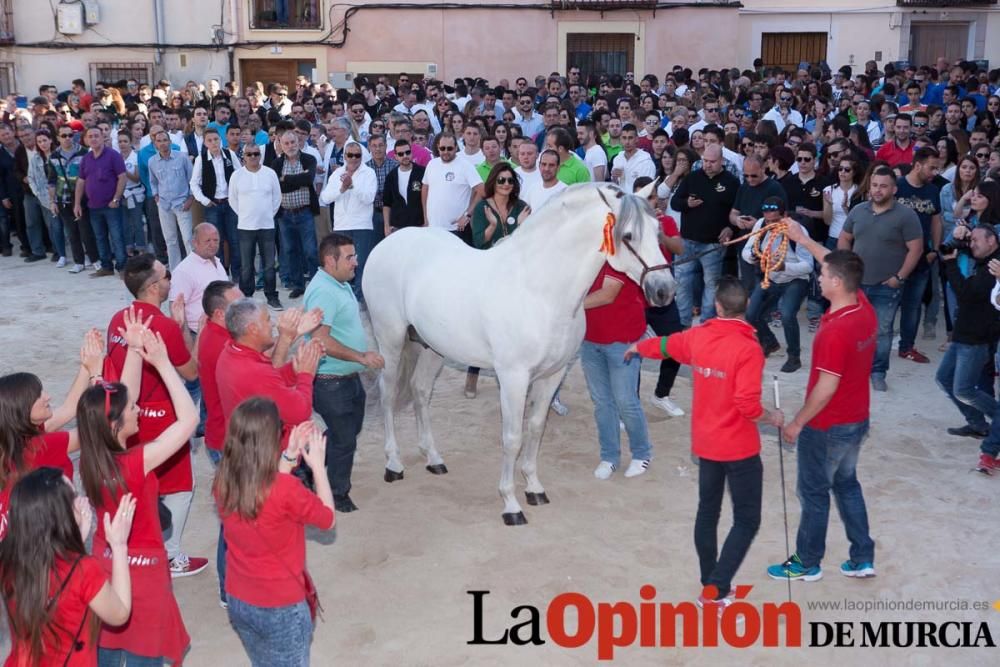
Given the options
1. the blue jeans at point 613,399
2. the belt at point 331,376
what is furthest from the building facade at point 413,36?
the belt at point 331,376

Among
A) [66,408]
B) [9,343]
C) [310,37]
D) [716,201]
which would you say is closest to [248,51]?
[310,37]

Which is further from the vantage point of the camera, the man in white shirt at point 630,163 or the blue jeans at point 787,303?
the man in white shirt at point 630,163

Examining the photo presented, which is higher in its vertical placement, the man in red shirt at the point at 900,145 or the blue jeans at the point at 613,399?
the man in red shirt at the point at 900,145

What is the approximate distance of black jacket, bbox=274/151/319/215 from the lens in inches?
460

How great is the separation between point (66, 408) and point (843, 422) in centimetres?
388

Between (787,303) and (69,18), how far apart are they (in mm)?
19561

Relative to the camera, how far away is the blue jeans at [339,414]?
6.29m

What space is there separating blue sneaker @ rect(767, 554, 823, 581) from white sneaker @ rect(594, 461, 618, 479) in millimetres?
1657

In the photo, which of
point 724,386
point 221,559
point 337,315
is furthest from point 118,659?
point 724,386

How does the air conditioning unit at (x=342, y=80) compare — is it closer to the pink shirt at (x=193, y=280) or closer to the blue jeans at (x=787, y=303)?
the blue jeans at (x=787, y=303)

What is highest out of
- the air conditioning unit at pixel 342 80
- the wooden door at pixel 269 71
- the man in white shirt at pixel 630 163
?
the wooden door at pixel 269 71

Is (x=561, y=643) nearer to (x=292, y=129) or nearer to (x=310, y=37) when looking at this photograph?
(x=292, y=129)

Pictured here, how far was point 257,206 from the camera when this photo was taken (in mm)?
11383

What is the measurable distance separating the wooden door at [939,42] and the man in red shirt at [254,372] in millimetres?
24611
